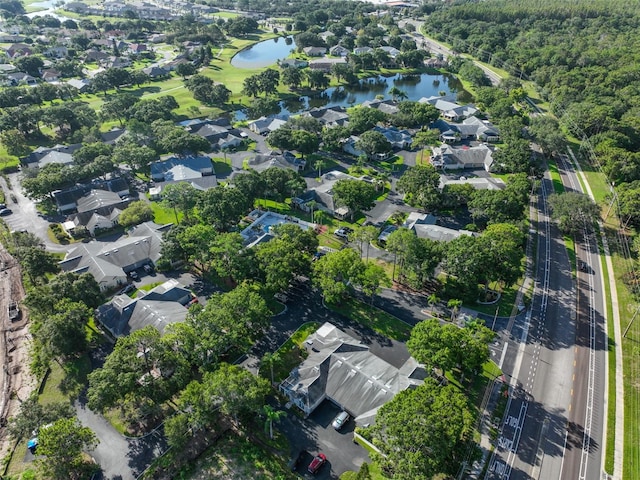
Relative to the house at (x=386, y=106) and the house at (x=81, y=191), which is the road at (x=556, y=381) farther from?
the house at (x=81, y=191)

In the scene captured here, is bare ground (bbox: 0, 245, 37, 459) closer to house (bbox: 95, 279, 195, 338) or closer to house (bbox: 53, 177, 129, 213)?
house (bbox: 95, 279, 195, 338)

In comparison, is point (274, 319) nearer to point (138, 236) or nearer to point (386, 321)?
point (386, 321)

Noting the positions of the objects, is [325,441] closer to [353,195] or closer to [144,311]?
[144,311]

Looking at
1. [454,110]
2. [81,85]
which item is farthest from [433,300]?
[81,85]

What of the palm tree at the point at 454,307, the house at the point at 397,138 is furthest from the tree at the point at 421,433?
the house at the point at 397,138

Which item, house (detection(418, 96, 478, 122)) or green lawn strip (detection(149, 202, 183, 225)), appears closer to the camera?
green lawn strip (detection(149, 202, 183, 225))

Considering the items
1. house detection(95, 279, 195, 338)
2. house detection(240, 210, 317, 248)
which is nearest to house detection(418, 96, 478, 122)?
house detection(240, 210, 317, 248)
